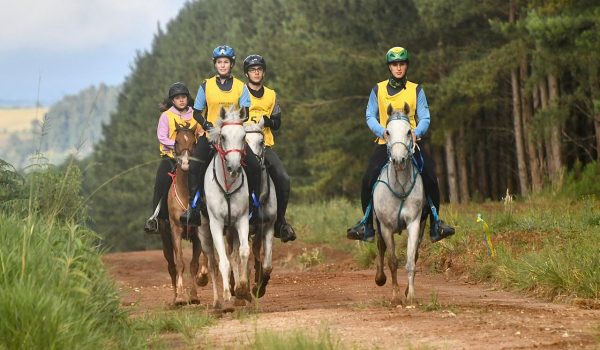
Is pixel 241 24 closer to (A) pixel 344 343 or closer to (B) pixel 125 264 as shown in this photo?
(B) pixel 125 264

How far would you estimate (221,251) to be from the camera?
13516 millimetres

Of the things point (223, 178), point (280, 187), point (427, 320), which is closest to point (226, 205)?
point (223, 178)

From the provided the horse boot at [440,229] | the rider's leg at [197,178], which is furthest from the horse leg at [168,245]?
the horse boot at [440,229]

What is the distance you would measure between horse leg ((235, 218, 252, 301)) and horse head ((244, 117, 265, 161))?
949 millimetres

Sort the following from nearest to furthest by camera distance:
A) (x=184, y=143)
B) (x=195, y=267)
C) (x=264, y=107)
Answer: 1. (x=264, y=107)
2. (x=184, y=143)
3. (x=195, y=267)

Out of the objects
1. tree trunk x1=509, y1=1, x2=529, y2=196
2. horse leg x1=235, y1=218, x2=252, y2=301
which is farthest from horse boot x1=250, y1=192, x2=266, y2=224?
tree trunk x1=509, y1=1, x2=529, y2=196

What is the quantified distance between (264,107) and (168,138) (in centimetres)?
188

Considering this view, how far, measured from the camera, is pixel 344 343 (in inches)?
369

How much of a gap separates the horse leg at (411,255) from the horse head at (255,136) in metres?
2.13

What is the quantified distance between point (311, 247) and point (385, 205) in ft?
47.0

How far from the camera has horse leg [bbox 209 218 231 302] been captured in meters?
13.3

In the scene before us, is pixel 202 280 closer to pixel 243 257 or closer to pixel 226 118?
pixel 243 257

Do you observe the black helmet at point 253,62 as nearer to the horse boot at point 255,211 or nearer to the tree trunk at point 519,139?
the horse boot at point 255,211

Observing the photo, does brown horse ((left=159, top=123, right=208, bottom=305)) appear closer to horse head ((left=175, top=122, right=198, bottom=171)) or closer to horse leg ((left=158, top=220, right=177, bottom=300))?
horse head ((left=175, top=122, right=198, bottom=171))
